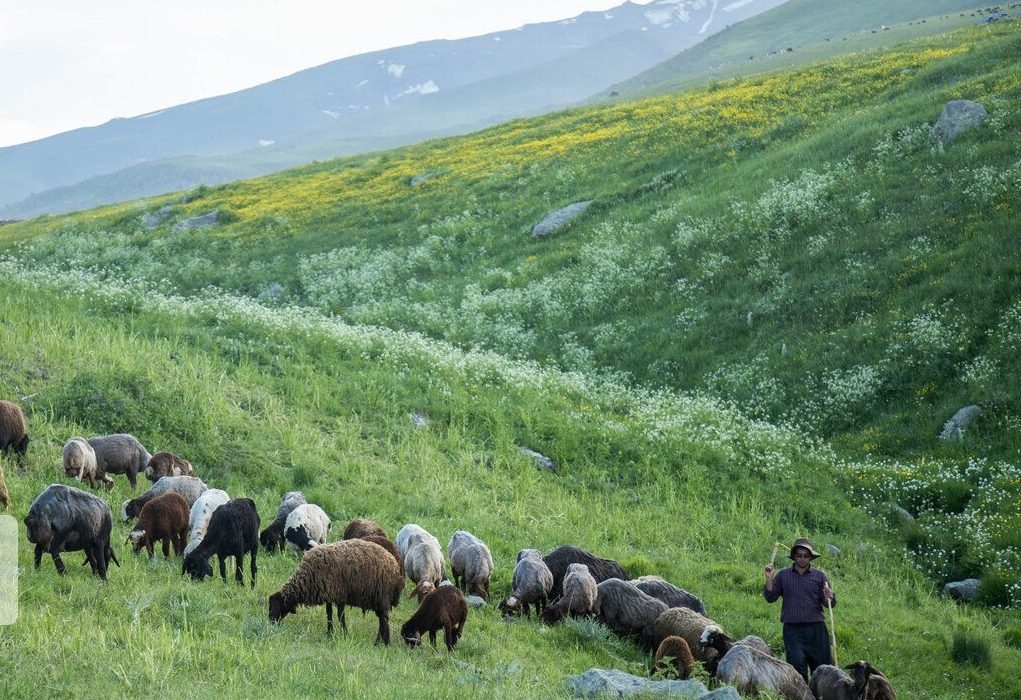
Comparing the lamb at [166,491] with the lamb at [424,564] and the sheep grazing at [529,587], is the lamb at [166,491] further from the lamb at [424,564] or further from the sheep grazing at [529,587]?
the sheep grazing at [529,587]

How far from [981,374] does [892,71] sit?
3176 centimetres

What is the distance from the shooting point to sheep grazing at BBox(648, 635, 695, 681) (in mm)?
12570

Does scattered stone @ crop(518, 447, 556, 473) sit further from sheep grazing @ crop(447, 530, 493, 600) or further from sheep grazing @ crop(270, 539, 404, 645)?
sheep grazing @ crop(270, 539, 404, 645)

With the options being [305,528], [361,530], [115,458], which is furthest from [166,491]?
[361,530]

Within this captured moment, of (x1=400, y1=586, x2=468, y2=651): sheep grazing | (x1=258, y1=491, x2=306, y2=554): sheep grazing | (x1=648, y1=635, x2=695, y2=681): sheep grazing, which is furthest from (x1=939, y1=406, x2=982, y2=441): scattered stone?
(x1=258, y1=491, x2=306, y2=554): sheep grazing

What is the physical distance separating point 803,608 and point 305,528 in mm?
7992

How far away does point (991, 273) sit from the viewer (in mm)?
26703

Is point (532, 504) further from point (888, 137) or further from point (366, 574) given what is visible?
point (888, 137)

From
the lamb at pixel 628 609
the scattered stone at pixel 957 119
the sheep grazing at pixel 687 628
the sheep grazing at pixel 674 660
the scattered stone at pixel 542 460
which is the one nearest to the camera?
the sheep grazing at pixel 674 660

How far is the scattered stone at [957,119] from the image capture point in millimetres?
35406

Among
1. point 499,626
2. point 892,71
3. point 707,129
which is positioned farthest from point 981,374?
point 892,71

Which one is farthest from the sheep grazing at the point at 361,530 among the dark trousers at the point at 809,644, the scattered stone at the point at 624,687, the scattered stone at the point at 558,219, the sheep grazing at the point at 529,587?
the scattered stone at the point at 558,219

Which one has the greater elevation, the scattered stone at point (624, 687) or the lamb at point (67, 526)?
the lamb at point (67, 526)

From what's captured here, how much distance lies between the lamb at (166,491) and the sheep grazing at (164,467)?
3.40ft
